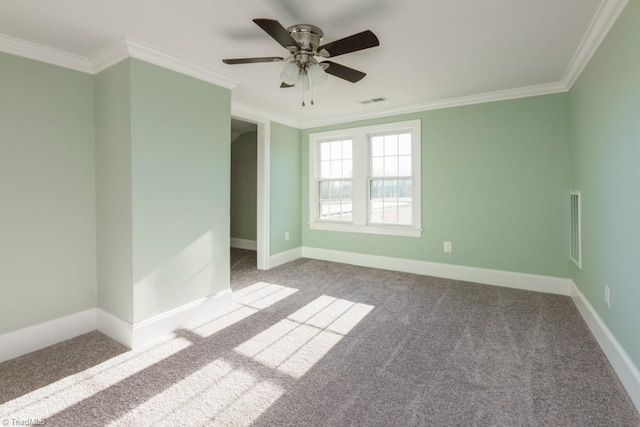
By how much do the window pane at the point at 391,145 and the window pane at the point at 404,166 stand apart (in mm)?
144

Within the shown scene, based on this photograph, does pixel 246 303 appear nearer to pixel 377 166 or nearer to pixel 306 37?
pixel 306 37

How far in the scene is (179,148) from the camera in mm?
2805

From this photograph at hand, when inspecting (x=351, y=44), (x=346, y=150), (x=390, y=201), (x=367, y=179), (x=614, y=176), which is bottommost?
(x=390, y=201)

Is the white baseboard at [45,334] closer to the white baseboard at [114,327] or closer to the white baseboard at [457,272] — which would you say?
the white baseboard at [114,327]

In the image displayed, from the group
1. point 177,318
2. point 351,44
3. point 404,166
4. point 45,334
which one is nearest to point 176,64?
point 351,44

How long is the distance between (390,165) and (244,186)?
10.7 ft

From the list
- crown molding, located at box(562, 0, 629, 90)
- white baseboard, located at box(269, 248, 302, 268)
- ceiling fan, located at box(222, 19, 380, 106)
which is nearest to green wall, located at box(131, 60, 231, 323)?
ceiling fan, located at box(222, 19, 380, 106)

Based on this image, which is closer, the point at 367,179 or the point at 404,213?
the point at 404,213

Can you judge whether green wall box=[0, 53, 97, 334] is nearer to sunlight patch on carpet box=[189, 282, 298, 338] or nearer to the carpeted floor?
the carpeted floor

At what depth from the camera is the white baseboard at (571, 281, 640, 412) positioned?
5.88 ft

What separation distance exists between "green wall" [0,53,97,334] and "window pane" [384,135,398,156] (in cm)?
362

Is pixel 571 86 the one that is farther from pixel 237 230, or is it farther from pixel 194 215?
pixel 237 230

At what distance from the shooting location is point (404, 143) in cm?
461

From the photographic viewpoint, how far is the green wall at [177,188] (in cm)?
254
